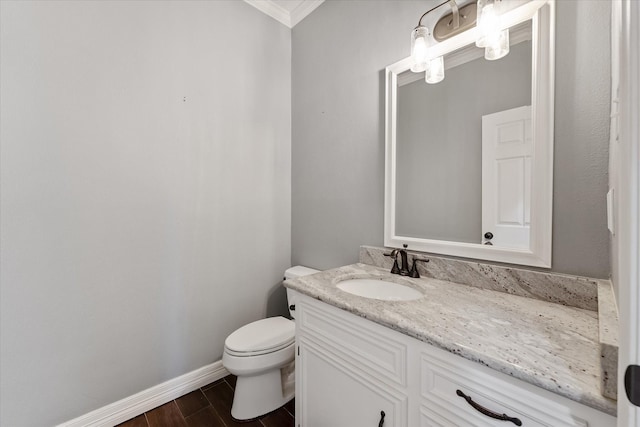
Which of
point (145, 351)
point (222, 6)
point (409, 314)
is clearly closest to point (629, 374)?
Answer: point (409, 314)

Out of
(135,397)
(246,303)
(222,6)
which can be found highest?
(222,6)

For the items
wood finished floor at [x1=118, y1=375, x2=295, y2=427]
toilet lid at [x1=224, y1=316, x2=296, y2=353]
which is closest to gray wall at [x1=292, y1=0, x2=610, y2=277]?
toilet lid at [x1=224, y1=316, x2=296, y2=353]

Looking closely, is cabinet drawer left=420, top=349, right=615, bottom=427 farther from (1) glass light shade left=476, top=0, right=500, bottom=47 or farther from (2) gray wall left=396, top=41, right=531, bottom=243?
(1) glass light shade left=476, top=0, right=500, bottom=47

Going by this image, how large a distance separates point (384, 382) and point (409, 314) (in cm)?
24

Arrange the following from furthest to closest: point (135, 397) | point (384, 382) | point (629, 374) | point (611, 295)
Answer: point (135, 397)
point (384, 382)
point (611, 295)
point (629, 374)

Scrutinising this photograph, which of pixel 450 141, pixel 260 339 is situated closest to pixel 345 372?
pixel 260 339

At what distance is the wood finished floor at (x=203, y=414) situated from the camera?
56.6 inches

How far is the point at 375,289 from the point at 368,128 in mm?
938

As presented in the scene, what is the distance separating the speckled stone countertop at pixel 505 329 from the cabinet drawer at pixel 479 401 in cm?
5

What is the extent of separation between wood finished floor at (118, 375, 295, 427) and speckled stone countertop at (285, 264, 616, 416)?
0.86 m

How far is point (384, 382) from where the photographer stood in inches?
34.6

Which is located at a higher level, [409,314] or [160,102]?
[160,102]

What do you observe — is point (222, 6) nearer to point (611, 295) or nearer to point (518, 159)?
point (518, 159)

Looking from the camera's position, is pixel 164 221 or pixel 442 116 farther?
pixel 164 221
